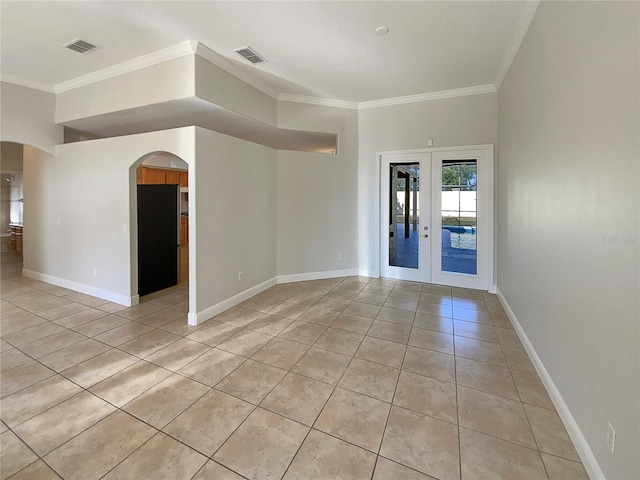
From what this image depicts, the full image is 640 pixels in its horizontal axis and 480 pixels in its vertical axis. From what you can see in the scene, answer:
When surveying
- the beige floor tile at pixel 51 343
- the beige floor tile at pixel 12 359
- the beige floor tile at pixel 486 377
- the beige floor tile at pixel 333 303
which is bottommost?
the beige floor tile at pixel 486 377

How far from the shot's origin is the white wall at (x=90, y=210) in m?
4.12

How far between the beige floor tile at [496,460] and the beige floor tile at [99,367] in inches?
112

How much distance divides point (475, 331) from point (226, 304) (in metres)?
3.23

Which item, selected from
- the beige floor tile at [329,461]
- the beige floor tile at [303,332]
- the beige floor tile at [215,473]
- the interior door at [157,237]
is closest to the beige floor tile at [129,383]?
the beige floor tile at [215,473]

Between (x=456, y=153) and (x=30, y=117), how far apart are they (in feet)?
23.2

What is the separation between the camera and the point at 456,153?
5.04 meters

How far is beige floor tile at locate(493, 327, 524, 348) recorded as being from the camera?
311 cm

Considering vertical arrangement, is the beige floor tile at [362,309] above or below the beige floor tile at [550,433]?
above

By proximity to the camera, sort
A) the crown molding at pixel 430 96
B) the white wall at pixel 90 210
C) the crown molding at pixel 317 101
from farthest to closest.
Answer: the crown molding at pixel 317 101, the crown molding at pixel 430 96, the white wall at pixel 90 210

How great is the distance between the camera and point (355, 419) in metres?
2.03

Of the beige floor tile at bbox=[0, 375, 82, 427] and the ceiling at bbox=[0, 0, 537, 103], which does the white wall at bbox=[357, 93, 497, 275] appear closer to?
the ceiling at bbox=[0, 0, 537, 103]

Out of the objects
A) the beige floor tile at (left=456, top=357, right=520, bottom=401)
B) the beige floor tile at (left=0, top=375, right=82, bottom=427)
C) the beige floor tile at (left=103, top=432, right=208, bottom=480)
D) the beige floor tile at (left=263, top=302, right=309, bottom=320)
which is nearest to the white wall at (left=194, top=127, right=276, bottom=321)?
the beige floor tile at (left=263, top=302, right=309, bottom=320)

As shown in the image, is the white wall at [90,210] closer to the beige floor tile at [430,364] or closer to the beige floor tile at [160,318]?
the beige floor tile at [160,318]

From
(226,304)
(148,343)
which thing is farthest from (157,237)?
(148,343)
